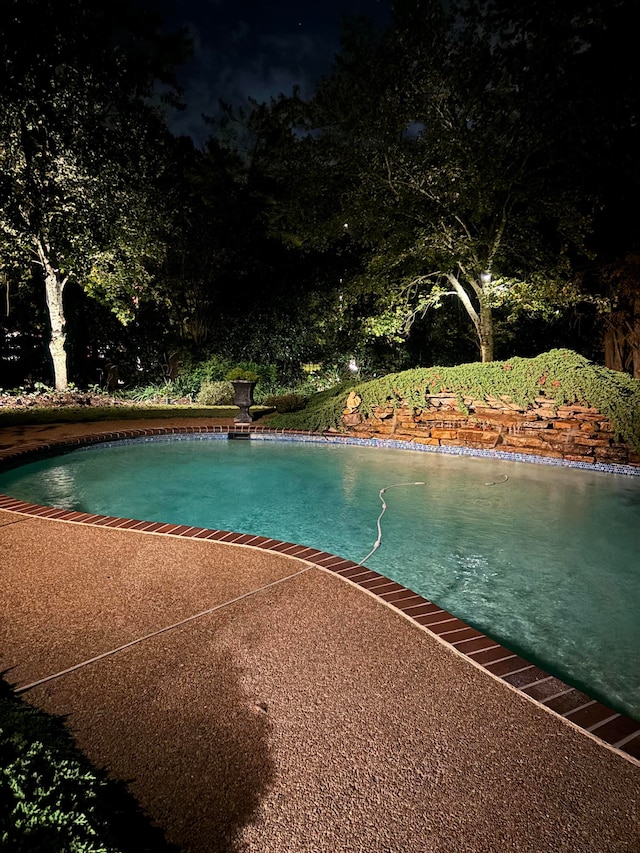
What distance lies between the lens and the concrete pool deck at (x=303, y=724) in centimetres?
151

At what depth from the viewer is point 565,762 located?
1729mm

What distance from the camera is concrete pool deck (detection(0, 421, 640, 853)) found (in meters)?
1.51

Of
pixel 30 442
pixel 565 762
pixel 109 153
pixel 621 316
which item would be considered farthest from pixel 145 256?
pixel 565 762

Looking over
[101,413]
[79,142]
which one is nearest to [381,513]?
[101,413]

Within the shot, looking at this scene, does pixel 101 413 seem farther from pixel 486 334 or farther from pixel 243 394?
pixel 486 334

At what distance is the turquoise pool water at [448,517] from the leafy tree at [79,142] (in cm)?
595

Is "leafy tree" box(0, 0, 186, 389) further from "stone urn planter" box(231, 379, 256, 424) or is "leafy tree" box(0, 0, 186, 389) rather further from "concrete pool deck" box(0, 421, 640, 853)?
"concrete pool deck" box(0, 421, 640, 853)

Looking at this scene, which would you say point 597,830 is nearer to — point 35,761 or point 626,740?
point 626,740

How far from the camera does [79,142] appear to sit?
10.9 meters

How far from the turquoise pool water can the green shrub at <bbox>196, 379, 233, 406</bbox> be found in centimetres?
470

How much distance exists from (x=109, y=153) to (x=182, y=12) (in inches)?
173

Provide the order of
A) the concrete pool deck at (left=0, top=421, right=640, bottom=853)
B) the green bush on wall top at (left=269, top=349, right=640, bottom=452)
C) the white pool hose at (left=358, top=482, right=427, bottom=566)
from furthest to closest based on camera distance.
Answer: the green bush on wall top at (left=269, top=349, right=640, bottom=452) → the white pool hose at (left=358, top=482, right=427, bottom=566) → the concrete pool deck at (left=0, top=421, right=640, bottom=853)

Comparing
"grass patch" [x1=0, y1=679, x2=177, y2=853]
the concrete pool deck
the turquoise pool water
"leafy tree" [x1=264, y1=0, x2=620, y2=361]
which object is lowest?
the turquoise pool water

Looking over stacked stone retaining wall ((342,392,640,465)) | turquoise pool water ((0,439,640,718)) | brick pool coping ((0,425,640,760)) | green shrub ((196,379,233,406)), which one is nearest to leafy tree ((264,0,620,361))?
stacked stone retaining wall ((342,392,640,465))
